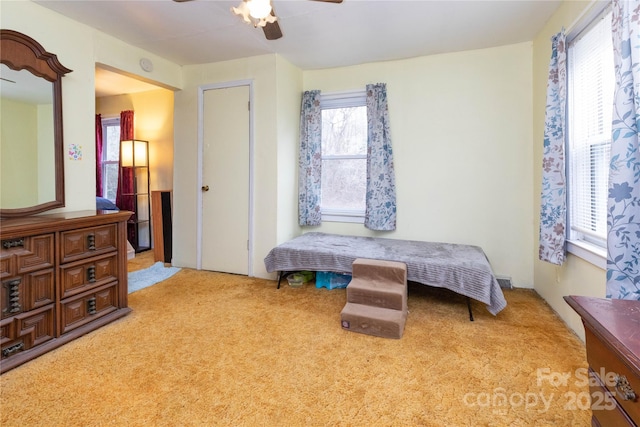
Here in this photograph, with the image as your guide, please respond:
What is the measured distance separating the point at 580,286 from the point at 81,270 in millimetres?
3360

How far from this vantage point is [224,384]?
157 cm

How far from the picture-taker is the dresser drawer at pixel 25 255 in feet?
5.51

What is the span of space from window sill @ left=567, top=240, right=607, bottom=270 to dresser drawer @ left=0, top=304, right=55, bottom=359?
332 centimetres

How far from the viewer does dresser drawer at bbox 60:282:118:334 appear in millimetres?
1964

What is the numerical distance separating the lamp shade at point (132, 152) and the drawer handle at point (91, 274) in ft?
8.89

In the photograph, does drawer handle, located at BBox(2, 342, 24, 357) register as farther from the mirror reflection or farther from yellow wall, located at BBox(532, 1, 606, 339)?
yellow wall, located at BBox(532, 1, 606, 339)

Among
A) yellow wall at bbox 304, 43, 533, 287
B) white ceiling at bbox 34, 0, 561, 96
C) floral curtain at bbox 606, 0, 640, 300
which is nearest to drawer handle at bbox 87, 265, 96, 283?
white ceiling at bbox 34, 0, 561, 96

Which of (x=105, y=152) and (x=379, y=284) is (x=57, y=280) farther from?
(x=105, y=152)

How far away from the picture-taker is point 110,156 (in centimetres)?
483

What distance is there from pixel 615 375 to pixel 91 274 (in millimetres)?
2704

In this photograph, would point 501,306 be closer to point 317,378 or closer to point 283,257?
point 317,378

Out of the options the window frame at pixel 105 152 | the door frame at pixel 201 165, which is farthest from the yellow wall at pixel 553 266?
the window frame at pixel 105 152

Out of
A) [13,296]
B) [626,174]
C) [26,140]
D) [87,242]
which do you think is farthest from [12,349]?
[626,174]

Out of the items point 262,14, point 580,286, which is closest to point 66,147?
point 262,14
